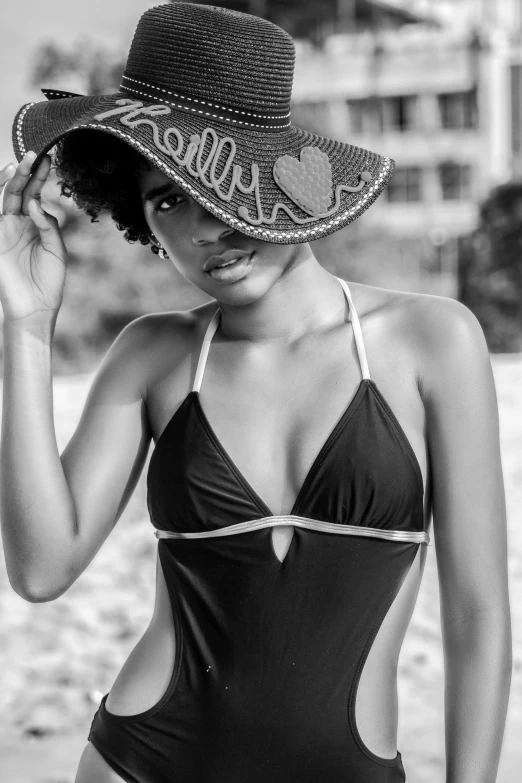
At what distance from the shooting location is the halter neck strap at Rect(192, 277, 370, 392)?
1.57 meters

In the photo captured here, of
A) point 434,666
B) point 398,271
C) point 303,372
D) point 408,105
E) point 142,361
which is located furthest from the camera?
point 408,105

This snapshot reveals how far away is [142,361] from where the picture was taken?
173 centimetres

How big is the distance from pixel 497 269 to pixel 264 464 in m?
22.9

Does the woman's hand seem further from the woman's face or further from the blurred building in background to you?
the blurred building in background

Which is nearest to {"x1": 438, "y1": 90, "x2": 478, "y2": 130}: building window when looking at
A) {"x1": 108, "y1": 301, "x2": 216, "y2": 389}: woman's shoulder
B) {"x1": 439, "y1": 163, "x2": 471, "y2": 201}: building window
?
{"x1": 439, "y1": 163, "x2": 471, "y2": 201}: building window

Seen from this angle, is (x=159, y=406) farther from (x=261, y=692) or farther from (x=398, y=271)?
(x=398, y=271)

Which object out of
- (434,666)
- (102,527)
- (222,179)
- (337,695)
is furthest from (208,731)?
(434,666)

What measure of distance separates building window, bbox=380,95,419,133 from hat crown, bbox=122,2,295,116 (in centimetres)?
3657

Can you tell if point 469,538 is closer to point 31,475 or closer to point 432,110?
point 31,475

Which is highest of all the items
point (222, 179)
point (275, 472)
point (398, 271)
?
point (222, 179)

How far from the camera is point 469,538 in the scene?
59.6 inches

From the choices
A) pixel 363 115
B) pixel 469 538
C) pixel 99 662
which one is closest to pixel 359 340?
pixel 469 538

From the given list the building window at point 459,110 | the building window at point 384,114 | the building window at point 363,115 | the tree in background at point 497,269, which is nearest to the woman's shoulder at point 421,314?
the tree in background at point 497,269

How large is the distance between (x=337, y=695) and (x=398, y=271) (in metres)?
22.4
